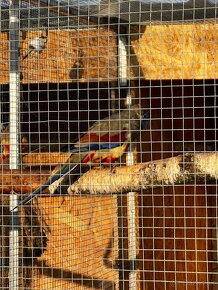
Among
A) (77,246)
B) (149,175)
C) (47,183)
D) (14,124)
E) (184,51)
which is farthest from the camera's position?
(77,246)

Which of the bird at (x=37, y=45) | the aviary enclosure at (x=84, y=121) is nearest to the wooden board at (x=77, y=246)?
the aviary enclosure at (x=84, y=121)

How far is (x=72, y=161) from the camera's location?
257 centimetres

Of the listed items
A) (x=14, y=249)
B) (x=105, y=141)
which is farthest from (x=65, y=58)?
(x=14, y=249)

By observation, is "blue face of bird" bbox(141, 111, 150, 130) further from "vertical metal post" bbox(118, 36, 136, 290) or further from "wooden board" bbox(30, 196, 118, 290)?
"wooden board" bbox(30, 196, 118, 290)

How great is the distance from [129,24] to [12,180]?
2.84ft

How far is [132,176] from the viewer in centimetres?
226

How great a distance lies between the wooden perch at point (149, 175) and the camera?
211 cm

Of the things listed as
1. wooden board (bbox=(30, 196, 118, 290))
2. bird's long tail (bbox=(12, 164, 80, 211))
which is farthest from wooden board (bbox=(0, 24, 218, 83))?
wooden board (bbox=(30, 196, 118, 290))

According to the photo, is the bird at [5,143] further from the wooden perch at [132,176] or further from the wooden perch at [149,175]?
the wooden perch at [149,175]

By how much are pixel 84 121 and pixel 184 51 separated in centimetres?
55

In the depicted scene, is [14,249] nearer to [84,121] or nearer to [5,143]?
[5,143]

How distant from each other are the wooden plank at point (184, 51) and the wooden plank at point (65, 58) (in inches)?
8.3

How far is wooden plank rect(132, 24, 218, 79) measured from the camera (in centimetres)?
269

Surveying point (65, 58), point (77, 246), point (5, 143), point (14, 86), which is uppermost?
point (65, 58)
